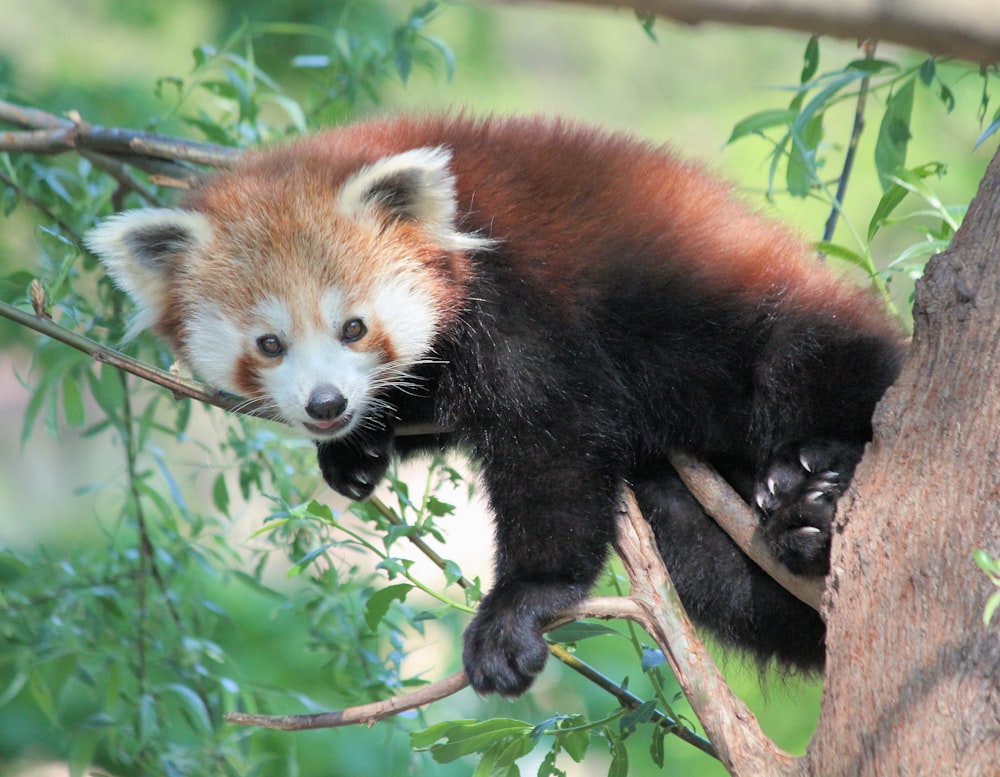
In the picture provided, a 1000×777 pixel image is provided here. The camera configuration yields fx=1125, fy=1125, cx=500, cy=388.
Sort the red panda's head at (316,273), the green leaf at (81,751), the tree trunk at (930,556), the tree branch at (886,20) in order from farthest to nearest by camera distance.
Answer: the green leaf at (81,751)
the red panda's head at (316,273)
the tree trunk at (930,556)
the tree branch at (886,20)

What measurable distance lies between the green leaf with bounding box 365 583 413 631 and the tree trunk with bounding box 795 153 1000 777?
71 cm

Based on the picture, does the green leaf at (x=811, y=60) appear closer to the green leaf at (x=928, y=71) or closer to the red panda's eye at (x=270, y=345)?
the green leaf at (x=928, y=71)

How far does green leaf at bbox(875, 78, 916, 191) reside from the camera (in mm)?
2152

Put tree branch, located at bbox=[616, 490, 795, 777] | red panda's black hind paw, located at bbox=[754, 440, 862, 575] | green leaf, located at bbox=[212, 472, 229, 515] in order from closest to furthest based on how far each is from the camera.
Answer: tree branch, located at bbox=[616, 490, 795, 777] < red panda's black hind paw, located at bbox=[754, 440, 862, 575] < green leaf, located at bbox=[212, 472, 229, 515]

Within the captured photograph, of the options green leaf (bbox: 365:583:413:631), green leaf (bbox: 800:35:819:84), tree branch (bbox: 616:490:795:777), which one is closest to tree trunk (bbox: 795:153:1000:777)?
tree branch (bbox: 616:490:795:777)

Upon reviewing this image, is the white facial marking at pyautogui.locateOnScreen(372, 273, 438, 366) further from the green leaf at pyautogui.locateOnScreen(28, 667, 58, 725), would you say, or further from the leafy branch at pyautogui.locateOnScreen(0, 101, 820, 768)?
the green leaf at pyautogui.locateOnScreen(28, 667, 58, 725)

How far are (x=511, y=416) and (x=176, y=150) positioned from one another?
1098 millimetres

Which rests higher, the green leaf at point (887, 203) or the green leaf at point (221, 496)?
the green leaf at point (887, 203)

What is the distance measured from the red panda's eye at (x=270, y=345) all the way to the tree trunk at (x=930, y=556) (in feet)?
3.53

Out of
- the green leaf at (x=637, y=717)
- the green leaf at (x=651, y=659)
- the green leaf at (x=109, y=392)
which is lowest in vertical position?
the green leaf at (x=109, y=392)

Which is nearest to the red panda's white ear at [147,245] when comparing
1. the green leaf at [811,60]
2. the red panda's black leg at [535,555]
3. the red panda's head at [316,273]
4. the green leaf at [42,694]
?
the red panda's head at [316,273]

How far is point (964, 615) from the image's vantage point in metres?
1.27

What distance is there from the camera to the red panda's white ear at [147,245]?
2.14 meters

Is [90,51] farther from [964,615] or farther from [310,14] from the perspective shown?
[964,615]
